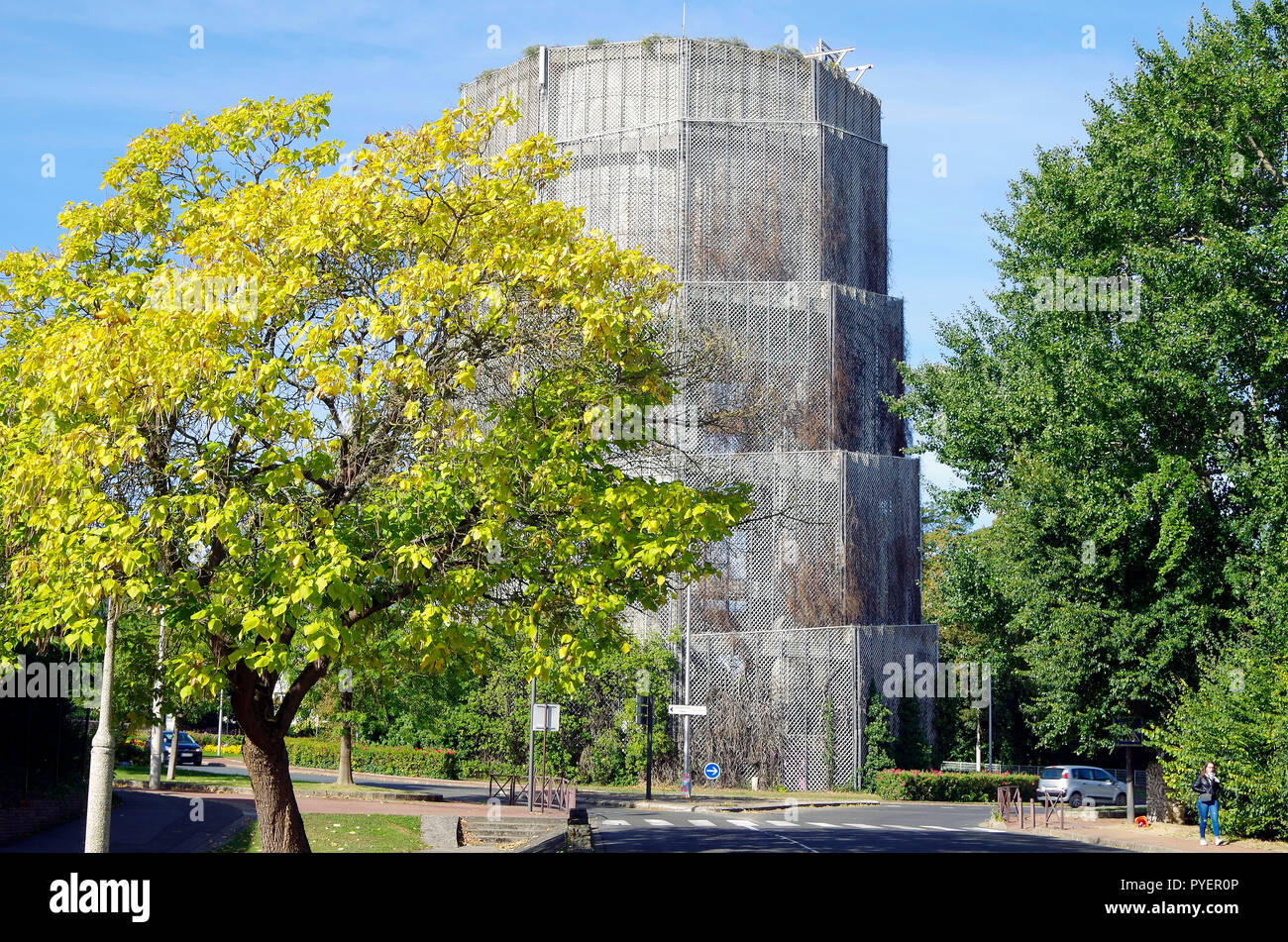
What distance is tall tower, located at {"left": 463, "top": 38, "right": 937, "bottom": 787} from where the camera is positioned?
46469mm

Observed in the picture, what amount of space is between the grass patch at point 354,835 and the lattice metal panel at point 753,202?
28880mm

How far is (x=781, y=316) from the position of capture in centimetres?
4941

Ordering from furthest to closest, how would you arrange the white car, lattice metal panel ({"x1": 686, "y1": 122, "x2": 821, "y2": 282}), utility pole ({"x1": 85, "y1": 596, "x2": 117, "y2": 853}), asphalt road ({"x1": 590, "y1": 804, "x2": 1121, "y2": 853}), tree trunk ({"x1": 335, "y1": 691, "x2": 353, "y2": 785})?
lattice metal panel ({"x1": 686, "y1": 122, "x2": 821, "y2": 282}), the white car, tree trunk ({"x1": 335, "y1": 691, "x2": 353, "y2": 785}), asphalt road ({"x1": 590, "y1": 804, "x2": 1121, "y2": 853}), utility pole ({"x1": 85, "y1": 596, "x2": 117, "y2": 853})

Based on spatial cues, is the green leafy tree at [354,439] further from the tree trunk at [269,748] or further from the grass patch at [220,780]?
the grass patch at [220,780]

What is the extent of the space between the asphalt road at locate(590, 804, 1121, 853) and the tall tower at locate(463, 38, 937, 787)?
927cm

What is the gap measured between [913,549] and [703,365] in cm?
2037

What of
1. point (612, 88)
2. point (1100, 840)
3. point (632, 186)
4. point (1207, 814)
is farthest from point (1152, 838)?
point (612, 88)

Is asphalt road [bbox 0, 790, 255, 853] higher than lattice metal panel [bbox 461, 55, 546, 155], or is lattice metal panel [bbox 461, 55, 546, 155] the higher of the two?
lattice metal panel [bbox 461, 55, 546, 155]

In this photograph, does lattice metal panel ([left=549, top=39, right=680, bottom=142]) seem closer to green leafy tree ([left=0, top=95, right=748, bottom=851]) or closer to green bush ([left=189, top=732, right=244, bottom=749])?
green leafy tree ([left=0, top=95, right=748, bottom=851])

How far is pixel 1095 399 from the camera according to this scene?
28234 millimetres

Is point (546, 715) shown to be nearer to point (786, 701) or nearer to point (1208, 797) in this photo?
point (1208, 797)

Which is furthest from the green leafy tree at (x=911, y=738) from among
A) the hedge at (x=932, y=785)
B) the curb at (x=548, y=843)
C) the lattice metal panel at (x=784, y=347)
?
the curb at (x=548, y=843)

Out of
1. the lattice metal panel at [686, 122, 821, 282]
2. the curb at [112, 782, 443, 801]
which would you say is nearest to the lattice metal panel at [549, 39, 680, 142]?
the lattice metal panel at [686, 122, 821, 282]

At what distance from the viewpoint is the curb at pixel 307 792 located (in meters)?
35.4
